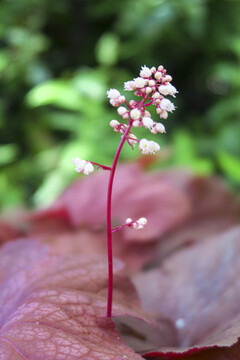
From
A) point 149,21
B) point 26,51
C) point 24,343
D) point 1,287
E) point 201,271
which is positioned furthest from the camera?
point 26,51

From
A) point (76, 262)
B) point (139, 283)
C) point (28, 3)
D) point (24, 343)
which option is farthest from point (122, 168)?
point (28, 3)

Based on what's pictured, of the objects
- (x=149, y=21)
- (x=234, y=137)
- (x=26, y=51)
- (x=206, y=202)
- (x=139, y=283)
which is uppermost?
(x=26, y=51)

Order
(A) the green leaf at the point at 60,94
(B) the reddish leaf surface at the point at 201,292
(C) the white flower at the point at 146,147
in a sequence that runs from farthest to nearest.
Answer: (A) the green leaf at the point at 60,94 < (B) the reddish leaf surface at the point at 201,292 < (C) the white flower at the point at 146,147

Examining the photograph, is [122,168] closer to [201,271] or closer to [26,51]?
[201,271]

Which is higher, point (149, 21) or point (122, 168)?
point (149, 21)

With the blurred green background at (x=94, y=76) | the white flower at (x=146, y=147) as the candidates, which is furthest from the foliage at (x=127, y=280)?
the blurred green background at (x=94, y=76)

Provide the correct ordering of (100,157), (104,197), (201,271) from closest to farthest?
(201,271)
(104,197)
(100,157)

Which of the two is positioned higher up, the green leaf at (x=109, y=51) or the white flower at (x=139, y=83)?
the green leaf at (x=109, y=51)

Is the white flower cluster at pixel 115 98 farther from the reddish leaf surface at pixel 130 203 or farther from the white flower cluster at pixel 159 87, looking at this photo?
the reddish leaf surface at pixel 130 203
